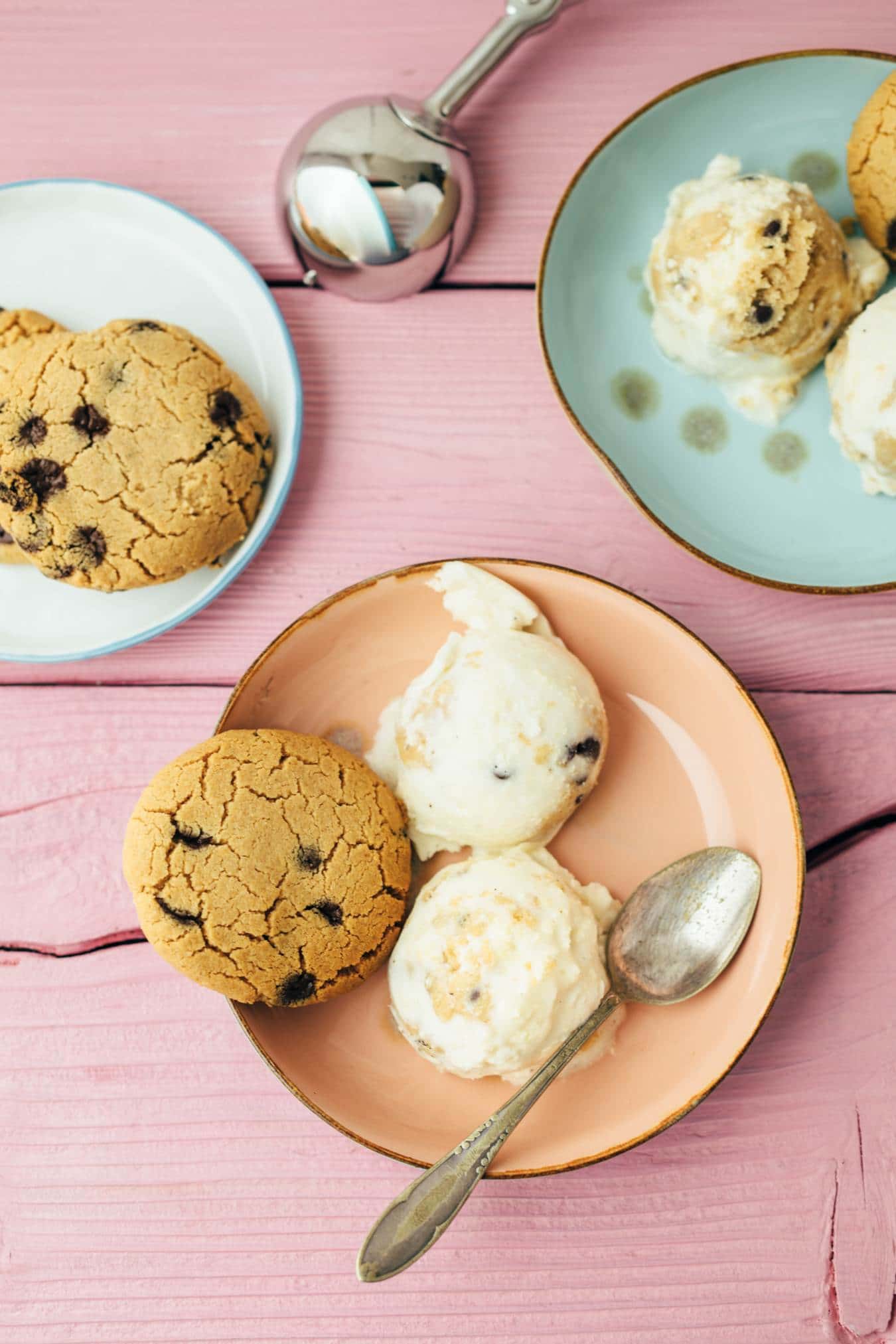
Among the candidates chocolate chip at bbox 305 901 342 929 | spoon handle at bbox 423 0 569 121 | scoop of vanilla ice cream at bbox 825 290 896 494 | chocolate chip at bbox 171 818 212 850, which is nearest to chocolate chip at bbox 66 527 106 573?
chocolate chip at bbox 171 818 212 850

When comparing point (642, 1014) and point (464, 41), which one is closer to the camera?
point (642, 1014)

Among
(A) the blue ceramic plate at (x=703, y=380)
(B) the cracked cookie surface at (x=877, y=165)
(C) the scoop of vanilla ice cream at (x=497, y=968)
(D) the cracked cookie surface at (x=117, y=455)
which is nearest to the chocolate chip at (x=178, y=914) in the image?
(C) the scoop of vanilla ice cream at (x=497, y=968)

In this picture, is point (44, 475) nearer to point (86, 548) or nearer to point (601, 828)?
point (86, 548)

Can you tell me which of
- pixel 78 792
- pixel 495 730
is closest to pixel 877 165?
pixel 495 730

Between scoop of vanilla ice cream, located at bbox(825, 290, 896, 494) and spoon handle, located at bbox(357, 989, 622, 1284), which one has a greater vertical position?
scoop of vanilla ice cream, located at bbox(825, 290, 896, 494)

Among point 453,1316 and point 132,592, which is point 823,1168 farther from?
point 132,592

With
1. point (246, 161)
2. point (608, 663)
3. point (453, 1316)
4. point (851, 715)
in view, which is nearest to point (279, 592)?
point (608, 663)

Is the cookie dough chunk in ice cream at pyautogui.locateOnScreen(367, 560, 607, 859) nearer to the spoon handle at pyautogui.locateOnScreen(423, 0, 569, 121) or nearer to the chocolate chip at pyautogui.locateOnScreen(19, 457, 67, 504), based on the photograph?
the chocolate chip at pyautogui.locateOnScreen(19, 457, 67, 504)
